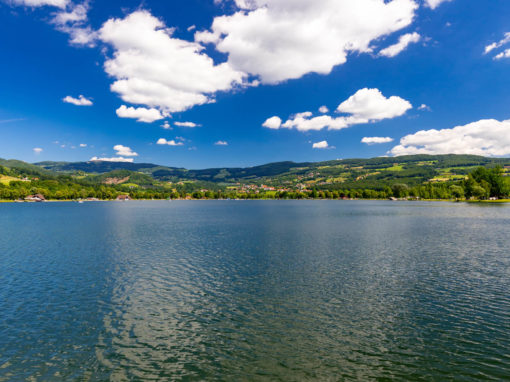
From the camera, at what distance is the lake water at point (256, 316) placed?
16.4 m

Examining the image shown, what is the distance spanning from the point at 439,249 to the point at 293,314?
3832cm

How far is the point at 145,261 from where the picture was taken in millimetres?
42156

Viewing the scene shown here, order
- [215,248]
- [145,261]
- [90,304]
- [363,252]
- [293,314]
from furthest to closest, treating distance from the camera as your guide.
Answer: [215,248]
[363,252]
[145,261]
[90,304]
[293,314]

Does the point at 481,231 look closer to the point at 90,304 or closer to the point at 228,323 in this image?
the point at 228,323

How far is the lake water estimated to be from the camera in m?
16.4

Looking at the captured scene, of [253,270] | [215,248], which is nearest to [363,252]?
[253,270]

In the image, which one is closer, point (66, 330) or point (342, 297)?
point (66, 330)

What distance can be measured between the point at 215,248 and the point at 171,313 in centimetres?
2849

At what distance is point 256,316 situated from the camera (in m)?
23.2

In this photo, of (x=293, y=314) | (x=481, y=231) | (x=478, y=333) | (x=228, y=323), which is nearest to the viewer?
(x=478, y=333)

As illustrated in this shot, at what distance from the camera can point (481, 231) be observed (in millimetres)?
68188

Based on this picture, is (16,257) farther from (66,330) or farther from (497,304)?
(497,304)

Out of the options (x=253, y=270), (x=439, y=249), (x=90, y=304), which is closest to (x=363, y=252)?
(x=439, y=249)

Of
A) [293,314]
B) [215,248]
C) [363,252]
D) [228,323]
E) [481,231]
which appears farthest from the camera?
[481,231]
